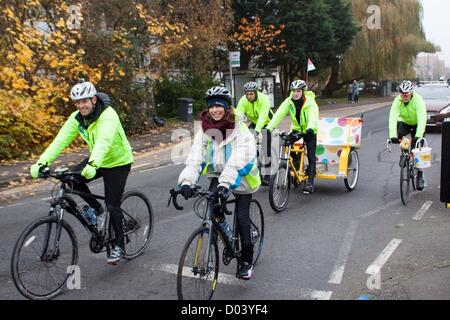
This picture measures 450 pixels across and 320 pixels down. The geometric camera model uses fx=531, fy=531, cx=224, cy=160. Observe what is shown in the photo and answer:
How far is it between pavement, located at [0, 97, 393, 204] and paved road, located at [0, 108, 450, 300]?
1.31m

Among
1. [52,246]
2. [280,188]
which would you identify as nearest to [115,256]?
[52,246]

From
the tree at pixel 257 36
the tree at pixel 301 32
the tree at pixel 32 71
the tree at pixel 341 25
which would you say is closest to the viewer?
the tree at pixel 32 71

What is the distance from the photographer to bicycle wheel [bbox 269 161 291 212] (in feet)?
25.0

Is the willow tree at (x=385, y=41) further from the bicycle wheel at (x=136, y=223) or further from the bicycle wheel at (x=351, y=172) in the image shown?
the bicycle wheel at (x=136, y=223)

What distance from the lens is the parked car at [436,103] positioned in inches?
690

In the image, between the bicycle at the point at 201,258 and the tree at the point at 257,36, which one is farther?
the tree at the point at 257,36

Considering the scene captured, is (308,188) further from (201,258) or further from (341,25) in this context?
(341,25)

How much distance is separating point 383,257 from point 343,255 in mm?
419

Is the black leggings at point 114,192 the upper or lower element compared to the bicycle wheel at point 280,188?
upper

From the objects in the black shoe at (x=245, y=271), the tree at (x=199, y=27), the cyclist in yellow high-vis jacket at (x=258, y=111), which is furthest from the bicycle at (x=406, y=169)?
the tree at (x=199, y=27)

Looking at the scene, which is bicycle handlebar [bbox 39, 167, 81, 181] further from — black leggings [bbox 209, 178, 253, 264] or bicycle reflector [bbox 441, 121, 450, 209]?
bicycle reflector [bbox 441, 121, 450, 209]

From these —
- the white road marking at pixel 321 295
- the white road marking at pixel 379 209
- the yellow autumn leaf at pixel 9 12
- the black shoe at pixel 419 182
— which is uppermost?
the yellow autumn leaf at pixel 9 12

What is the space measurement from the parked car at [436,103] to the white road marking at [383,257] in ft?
40.6
